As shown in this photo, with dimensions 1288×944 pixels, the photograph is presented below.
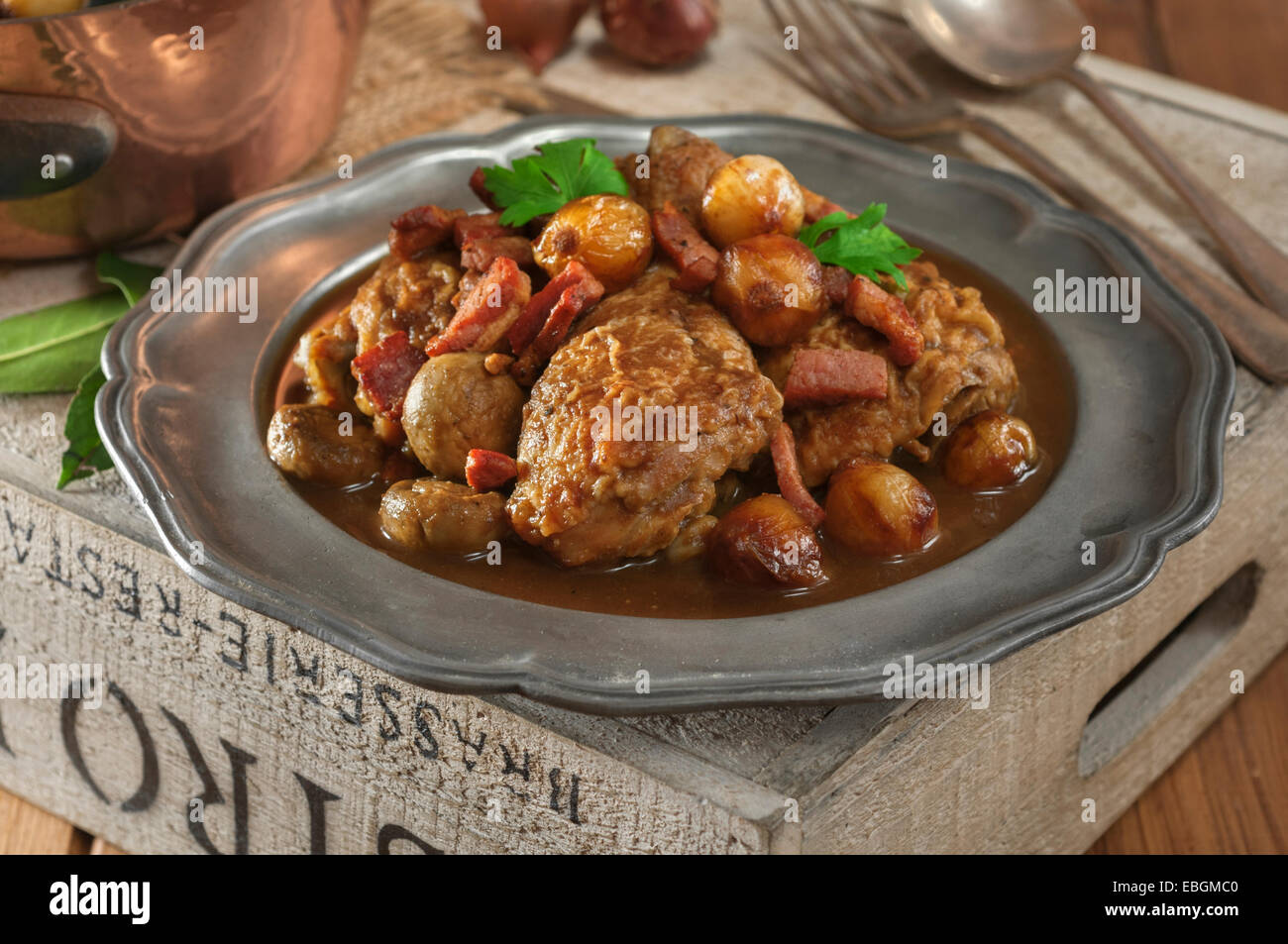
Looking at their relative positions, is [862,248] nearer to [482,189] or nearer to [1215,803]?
[482,189]

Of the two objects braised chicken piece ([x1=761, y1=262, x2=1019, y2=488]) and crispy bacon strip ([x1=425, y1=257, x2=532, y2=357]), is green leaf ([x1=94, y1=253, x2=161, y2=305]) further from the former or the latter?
braised chicken piece ([x1=761, y1=262, x2=1019, y2=488])

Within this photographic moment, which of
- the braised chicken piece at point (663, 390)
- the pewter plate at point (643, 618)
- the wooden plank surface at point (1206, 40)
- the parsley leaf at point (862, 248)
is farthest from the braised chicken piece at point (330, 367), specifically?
the wooden plank surface at point (1206, 40)

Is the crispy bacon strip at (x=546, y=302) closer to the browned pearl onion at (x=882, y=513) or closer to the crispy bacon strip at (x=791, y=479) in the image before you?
the crispy bacon strip at (x=791, y=479)

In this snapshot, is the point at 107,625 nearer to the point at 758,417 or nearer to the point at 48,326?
the point at 48,326

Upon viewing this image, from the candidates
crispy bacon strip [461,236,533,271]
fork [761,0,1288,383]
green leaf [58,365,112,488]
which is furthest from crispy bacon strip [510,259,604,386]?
fork [761,0,1288,383]

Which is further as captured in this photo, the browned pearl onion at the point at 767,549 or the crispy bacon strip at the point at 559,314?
the crispy bacon strip at the point at 559,314

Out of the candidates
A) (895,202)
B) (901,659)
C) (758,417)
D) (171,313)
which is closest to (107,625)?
(171,313)

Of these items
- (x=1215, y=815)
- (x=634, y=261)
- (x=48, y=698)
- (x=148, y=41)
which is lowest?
(x=1215, y=815)
